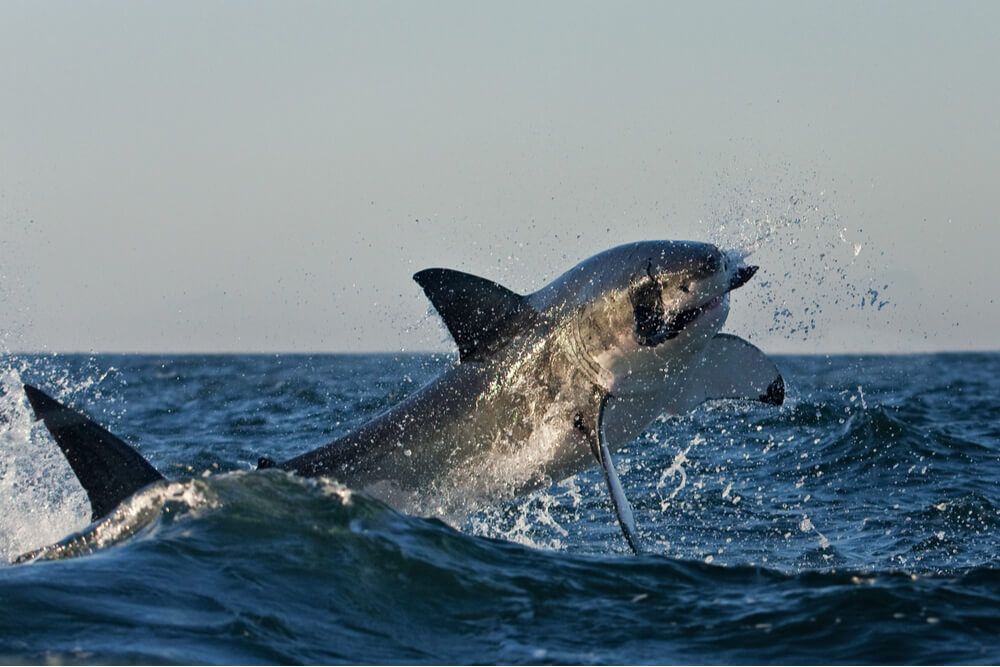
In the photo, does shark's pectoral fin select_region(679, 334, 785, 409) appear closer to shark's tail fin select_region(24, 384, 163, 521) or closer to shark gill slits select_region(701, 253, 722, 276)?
shark gill slits select_region(701, 253, 722, 276)

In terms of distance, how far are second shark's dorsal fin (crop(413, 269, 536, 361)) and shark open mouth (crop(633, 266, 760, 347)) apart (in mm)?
1103

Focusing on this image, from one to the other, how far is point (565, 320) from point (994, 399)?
27.5 meters

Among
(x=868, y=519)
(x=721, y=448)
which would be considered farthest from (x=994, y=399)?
(x=868, y=519)

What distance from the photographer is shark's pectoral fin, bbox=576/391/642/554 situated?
10508mm

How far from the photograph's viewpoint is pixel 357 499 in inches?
414

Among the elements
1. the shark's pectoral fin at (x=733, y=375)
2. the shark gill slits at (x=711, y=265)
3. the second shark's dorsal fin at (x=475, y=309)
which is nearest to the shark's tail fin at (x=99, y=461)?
the second shark's dorsal fin at (x=475, y=309)

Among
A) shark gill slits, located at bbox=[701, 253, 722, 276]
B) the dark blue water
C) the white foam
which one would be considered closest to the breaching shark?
shark gill slits, located at bbox=[701, 253, 722, 276]

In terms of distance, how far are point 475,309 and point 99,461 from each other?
337 cm

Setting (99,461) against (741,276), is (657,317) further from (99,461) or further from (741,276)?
(99,461)

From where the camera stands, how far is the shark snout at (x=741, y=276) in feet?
36.2

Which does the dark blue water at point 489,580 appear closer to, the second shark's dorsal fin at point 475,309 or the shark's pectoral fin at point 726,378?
the shark's pectoral fin at point 726,378

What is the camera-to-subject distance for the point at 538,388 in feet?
38.0

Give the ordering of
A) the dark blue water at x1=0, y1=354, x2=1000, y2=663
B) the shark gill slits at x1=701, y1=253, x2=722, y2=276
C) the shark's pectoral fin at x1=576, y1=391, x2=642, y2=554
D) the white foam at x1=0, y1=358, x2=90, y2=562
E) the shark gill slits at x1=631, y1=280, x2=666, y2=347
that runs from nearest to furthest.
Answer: the dark blue water at x1=0, y1=354, x2=1000, y2=663
the shark's pectoral fin at x1=576, y1=391, x2=642, y2=554
the shark gill slits at x1=701, y1=253, x2=722, y2=276
the shark gill slits at x1=631, y1=280, x2=666, y2=347
the white foam at x1=0, y1=358, x2=90, y2=562

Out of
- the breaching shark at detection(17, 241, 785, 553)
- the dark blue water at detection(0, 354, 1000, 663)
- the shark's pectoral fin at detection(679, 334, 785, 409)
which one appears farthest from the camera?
the shark's pectoral fin at detection(679, 334, 785, 409)
